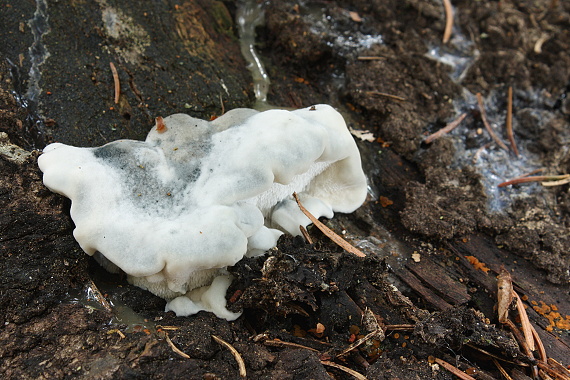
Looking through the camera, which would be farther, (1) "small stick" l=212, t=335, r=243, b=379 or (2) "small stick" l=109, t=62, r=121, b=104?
(2) "small stick" l=109, t=62, r=121, b=104

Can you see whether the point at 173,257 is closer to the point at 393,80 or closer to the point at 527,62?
the point at 393,80

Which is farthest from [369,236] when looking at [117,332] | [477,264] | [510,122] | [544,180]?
[510,122]

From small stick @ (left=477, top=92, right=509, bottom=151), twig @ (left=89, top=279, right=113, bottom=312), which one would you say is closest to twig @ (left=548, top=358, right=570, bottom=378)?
small stick @ (left=477, top=92, right=509, bottom=151)

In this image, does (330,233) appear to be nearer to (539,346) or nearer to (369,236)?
(369,236)

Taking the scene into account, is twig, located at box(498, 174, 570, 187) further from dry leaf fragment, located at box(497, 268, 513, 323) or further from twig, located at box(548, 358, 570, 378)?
twig, located at box(548, 358, 570, 378)

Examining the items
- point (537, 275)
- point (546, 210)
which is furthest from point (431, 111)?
point (537, 275)
